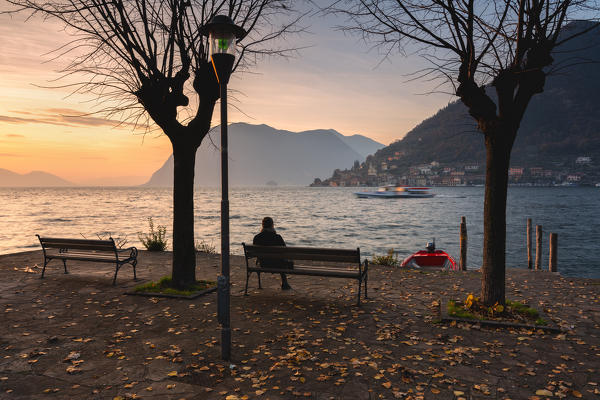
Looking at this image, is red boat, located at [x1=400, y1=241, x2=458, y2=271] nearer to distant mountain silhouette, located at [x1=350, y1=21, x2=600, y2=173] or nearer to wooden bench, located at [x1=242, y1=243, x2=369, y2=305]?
wooden bench, located at [x1=242, y1=243, x2=369, y2=305]

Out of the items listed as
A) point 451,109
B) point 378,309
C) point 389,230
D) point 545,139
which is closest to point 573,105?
point 545,139

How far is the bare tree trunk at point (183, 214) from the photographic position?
7.53 metres

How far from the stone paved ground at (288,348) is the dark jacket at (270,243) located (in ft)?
1.91

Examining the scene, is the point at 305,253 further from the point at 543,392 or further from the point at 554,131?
the point at 554,131

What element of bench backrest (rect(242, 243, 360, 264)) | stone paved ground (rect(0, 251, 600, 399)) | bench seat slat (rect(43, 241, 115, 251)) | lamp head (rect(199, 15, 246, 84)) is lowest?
stone paved ground (rect(0, 251, 600, 399))

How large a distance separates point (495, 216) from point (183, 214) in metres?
5.54

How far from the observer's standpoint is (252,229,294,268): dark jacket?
7.66 metres

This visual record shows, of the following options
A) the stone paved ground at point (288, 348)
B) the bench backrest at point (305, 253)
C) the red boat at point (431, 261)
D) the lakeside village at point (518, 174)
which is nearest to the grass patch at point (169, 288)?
the stone paved ground at point (288, 348)

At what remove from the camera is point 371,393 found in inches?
149

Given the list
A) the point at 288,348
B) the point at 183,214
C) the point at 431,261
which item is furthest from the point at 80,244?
the point at 431,261

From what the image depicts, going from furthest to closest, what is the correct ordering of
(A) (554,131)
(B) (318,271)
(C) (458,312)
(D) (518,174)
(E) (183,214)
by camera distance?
(D) (518,174), (A) (554,131), (E) (183,214), (B) (318,271), (C) (458,312)

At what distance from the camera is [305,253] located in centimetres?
704

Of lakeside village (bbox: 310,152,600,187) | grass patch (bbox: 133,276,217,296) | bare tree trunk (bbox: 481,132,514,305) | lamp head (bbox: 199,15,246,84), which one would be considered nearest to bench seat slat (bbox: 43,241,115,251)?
grass patch (bbox: 133,276,217,296)

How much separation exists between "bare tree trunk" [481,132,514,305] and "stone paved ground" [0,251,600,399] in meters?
0.76
